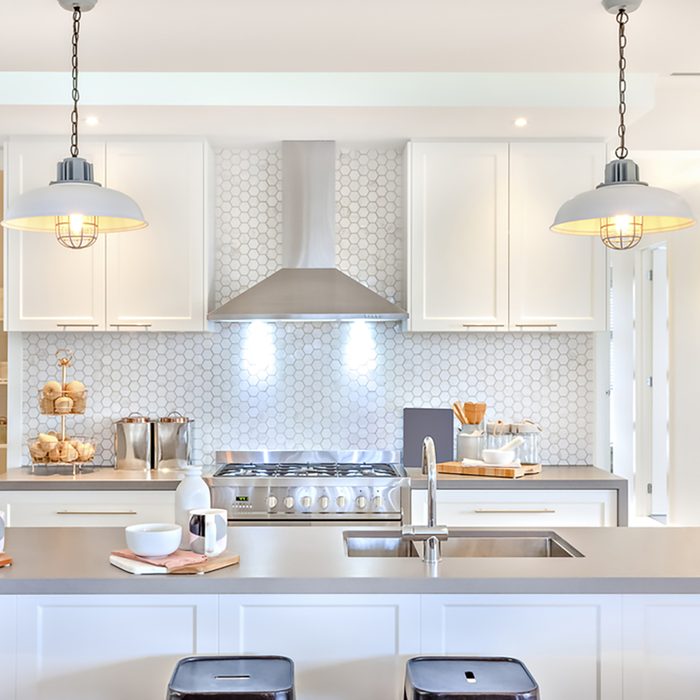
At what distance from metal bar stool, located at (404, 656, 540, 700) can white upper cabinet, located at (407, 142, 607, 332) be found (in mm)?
2281

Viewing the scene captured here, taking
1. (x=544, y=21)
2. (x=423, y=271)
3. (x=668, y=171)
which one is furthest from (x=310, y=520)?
(x=668, y=171)

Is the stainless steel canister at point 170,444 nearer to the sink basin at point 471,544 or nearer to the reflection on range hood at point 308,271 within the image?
the reflection on range hood at point 308,271

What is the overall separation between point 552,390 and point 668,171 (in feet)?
7.10

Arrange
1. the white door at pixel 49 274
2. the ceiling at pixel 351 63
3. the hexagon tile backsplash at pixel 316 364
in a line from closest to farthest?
the ceiling at pixel 351 63 → the white door at pixel 49 274 → the hexagon tile backsplash at pixel 316 364

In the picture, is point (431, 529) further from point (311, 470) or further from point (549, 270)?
point (549, 270)

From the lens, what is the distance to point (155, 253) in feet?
13.6

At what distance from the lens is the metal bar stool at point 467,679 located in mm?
1885

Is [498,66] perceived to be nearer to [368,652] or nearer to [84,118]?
[84,118]

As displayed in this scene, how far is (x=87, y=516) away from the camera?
385cm

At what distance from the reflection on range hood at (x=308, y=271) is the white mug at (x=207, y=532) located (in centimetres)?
183

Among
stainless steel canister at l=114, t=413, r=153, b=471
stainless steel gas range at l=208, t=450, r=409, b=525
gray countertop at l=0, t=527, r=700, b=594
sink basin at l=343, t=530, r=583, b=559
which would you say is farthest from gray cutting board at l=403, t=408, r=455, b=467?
gray countertop at l=0, t=527, r=700, b=594

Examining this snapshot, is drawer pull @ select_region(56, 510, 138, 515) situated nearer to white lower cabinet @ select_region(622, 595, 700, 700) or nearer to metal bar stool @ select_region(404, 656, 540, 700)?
metal bar stool @ select_region(404, 656, 540, 700)

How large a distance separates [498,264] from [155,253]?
5.66 ft

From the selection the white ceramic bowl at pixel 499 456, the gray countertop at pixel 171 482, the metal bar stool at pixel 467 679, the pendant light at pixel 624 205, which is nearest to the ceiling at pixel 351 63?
the pendant light at pixel 624 205
